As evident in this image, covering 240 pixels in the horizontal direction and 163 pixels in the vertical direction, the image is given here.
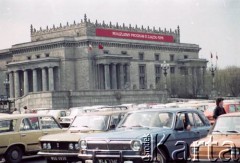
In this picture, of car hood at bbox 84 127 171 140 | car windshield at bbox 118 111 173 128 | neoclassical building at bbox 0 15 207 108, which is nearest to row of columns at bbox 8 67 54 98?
neoclassical building at bbox 0 15 207 108

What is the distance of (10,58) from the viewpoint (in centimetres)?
10869

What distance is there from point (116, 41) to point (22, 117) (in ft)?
270

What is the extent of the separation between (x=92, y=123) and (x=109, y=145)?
3.27 meters

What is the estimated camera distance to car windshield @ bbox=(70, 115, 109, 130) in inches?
629

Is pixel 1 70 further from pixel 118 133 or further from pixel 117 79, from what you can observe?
pixel 118 133

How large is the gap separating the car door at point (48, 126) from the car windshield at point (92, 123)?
2298 millimetres

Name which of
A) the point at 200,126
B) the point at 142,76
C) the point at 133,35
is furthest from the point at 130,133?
the point at 142,76

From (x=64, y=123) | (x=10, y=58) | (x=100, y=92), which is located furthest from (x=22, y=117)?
(x=10, y=58)

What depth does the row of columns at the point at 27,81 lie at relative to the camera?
313 feet

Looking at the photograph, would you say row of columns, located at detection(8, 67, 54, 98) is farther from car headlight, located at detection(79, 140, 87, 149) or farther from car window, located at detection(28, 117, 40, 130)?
car headlight, located at detection(79, 140, 87, 149)

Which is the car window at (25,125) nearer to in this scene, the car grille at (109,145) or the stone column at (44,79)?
the car grille at (109,145)

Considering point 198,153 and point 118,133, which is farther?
point 118,133

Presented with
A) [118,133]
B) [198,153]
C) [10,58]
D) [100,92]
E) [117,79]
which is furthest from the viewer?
[10,58]

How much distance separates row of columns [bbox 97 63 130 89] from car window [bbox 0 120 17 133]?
252 feet
